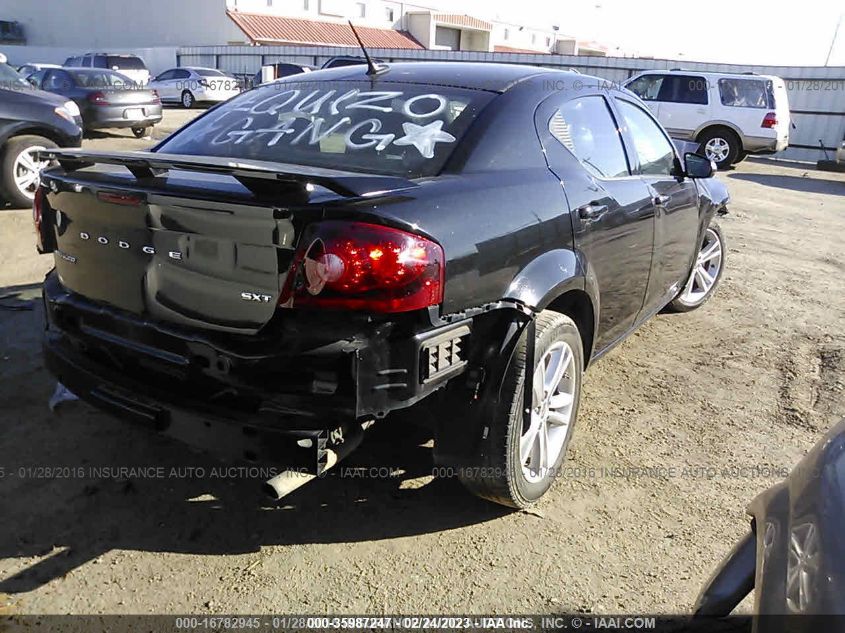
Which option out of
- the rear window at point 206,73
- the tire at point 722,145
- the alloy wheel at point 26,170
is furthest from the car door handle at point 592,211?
the rear window at point 206,73

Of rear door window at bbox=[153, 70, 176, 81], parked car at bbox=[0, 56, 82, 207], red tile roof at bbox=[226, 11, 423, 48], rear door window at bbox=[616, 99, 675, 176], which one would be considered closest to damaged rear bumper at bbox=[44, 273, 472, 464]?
rear door window at bbox=[616, 99, 675, 176]

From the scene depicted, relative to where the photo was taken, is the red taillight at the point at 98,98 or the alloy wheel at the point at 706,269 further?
the red taillight at the point at 98,98

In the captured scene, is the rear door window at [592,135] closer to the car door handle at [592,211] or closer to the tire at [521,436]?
the car door handle at [592,211]

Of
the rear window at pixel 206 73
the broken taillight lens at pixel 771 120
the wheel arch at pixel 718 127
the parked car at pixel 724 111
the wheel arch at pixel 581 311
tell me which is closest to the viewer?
the wheel arch at pixel 581 311

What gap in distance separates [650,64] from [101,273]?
21888 mm

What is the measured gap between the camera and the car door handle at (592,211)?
2886mm

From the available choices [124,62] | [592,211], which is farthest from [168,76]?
[592,211]

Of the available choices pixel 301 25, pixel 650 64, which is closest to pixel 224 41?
pixel 301 25

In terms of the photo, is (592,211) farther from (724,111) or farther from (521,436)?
(724,111)

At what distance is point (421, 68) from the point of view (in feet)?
10.8

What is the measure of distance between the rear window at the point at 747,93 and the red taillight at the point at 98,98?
12.4 metres

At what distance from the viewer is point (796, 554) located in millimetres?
1438

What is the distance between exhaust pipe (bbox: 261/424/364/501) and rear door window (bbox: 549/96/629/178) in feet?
5.48

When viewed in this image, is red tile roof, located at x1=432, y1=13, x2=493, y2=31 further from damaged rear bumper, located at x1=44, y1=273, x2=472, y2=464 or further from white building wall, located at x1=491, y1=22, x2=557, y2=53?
damaged rear bumper, located at x1=44, y1=273, x2=472, y2=464
